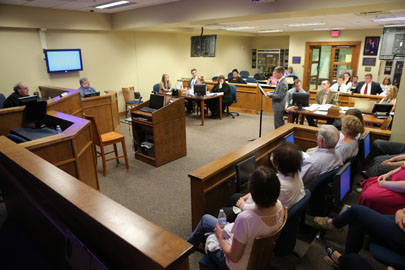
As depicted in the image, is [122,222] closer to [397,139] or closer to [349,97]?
[397,139]

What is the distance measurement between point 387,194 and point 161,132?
334 cm

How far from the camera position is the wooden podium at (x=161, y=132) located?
4.69m

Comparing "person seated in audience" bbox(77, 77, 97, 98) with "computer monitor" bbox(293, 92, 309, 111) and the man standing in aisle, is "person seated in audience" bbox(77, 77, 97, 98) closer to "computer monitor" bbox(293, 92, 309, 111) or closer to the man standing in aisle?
the man standing in aisle

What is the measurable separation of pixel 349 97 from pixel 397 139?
374cm

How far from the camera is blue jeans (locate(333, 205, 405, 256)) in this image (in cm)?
199

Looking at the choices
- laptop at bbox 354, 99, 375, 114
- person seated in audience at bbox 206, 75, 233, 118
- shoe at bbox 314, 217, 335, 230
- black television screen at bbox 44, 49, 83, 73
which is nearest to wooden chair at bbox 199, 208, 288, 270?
shoe at bbox 314, 217, 335, 230

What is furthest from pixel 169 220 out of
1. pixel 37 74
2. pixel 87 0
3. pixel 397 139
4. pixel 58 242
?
pixel 37 74

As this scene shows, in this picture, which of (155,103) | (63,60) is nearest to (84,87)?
(63,60)

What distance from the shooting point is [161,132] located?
4742 millimetres

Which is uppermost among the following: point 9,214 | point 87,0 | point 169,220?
point 87,0

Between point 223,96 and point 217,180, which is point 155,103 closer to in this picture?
point 217,180

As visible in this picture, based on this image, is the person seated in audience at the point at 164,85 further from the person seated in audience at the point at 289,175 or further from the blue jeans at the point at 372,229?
the blue jeans at the point at 372,229

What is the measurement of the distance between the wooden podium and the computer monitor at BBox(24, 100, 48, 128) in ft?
4.82

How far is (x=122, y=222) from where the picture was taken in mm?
1245
